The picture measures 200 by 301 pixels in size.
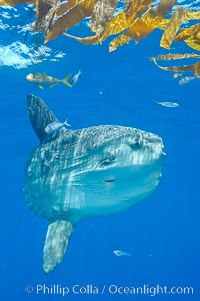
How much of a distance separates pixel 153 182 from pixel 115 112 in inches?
747

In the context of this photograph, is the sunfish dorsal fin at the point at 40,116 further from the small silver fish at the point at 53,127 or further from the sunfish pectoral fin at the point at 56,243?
the sunfish pectoral fin at the point at 56,243

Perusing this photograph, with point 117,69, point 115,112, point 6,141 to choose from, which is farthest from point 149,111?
point 6,141

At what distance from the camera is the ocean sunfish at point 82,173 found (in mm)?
4383

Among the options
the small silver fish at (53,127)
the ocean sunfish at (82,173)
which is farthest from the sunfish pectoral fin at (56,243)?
the small silver fish at (53,127)

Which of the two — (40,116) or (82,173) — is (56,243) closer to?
(82,173)

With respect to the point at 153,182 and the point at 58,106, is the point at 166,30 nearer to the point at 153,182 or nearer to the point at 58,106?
the point at 153,182

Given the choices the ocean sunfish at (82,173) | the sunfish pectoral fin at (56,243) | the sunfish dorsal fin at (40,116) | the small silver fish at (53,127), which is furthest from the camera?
the sunfish dorsal fin at (40,116)

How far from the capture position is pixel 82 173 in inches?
197

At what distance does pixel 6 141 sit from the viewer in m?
29.7

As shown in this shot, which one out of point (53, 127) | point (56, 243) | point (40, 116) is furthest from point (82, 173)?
point (40, 116)

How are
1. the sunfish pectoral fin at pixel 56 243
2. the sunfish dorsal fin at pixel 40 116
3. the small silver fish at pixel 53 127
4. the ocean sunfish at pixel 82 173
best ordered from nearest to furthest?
1. the ocean sunfish at pixel 82 173
2. the sunfish pectoral fin at pixel 56 243
3. the small silver fish at pixel 53 127
4. the sunfish dorsal fin at pixel 40 116

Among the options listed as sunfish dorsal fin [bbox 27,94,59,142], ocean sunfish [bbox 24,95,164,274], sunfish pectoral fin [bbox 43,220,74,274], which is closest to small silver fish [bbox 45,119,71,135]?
ocean sunfish [bbox 24,95,164,274]

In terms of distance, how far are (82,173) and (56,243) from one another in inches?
53.5

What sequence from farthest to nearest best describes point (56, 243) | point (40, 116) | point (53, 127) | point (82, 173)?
point (40, 116)
point (53, 127)
point (56, 243)
point (82, 173)
